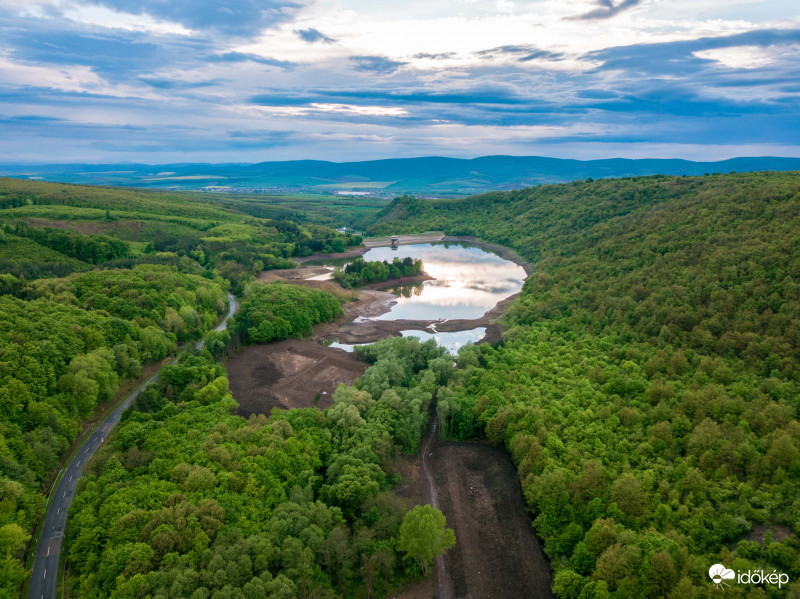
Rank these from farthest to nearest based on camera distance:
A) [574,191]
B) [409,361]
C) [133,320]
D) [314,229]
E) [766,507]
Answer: [314,229]
[574,191]
[133,320]
[409,361]
[766,507]

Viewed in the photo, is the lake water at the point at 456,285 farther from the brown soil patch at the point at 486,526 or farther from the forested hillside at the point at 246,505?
the forested hillside at the point at 246,505

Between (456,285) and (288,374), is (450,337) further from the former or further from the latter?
(456,285)

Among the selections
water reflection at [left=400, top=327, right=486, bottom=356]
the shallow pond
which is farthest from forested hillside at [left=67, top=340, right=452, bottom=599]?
the shallow pond

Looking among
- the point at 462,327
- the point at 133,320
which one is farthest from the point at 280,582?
the point at 462,327

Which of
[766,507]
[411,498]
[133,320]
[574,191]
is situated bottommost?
[411,498]

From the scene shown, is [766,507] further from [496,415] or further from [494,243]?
[494,243]

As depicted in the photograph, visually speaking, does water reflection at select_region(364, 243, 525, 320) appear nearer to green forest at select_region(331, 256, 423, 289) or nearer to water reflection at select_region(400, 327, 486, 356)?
green forest at select_region(331, 256, 423, 289)
